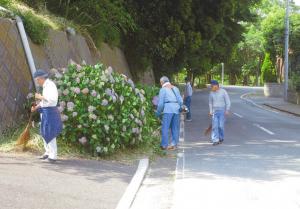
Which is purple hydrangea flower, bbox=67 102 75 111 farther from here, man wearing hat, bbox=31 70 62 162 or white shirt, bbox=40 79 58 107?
white shirt, bbox=40 79 58 107

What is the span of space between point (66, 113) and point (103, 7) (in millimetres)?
8893

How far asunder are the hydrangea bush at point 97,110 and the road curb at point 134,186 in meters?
0.74

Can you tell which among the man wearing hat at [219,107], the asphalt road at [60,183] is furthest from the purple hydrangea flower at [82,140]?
the man wearing hat at [219,107]

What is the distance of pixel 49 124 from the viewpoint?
31.0 ft

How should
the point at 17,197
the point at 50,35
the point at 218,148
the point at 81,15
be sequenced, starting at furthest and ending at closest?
the point at 81,15, the point at 50,35, the point at 218,148, the point at 17,197

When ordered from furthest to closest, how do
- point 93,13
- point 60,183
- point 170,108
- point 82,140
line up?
1. point 93,13
2. point 170,108
3. point 82,140
4. point 60,183

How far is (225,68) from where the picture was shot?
3435 inches

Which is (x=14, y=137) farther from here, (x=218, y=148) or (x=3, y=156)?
(x=218, y=148)

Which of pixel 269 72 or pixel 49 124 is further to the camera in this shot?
pixel 269 72

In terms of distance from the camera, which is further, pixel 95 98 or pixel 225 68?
pixel 225 68

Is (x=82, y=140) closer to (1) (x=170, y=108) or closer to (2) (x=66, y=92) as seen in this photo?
(2) (x=66, y=92)

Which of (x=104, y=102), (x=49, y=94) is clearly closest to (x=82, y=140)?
(x=104, y=102)

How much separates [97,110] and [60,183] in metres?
2.89

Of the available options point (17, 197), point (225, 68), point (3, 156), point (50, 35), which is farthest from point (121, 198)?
point (225, 68)
